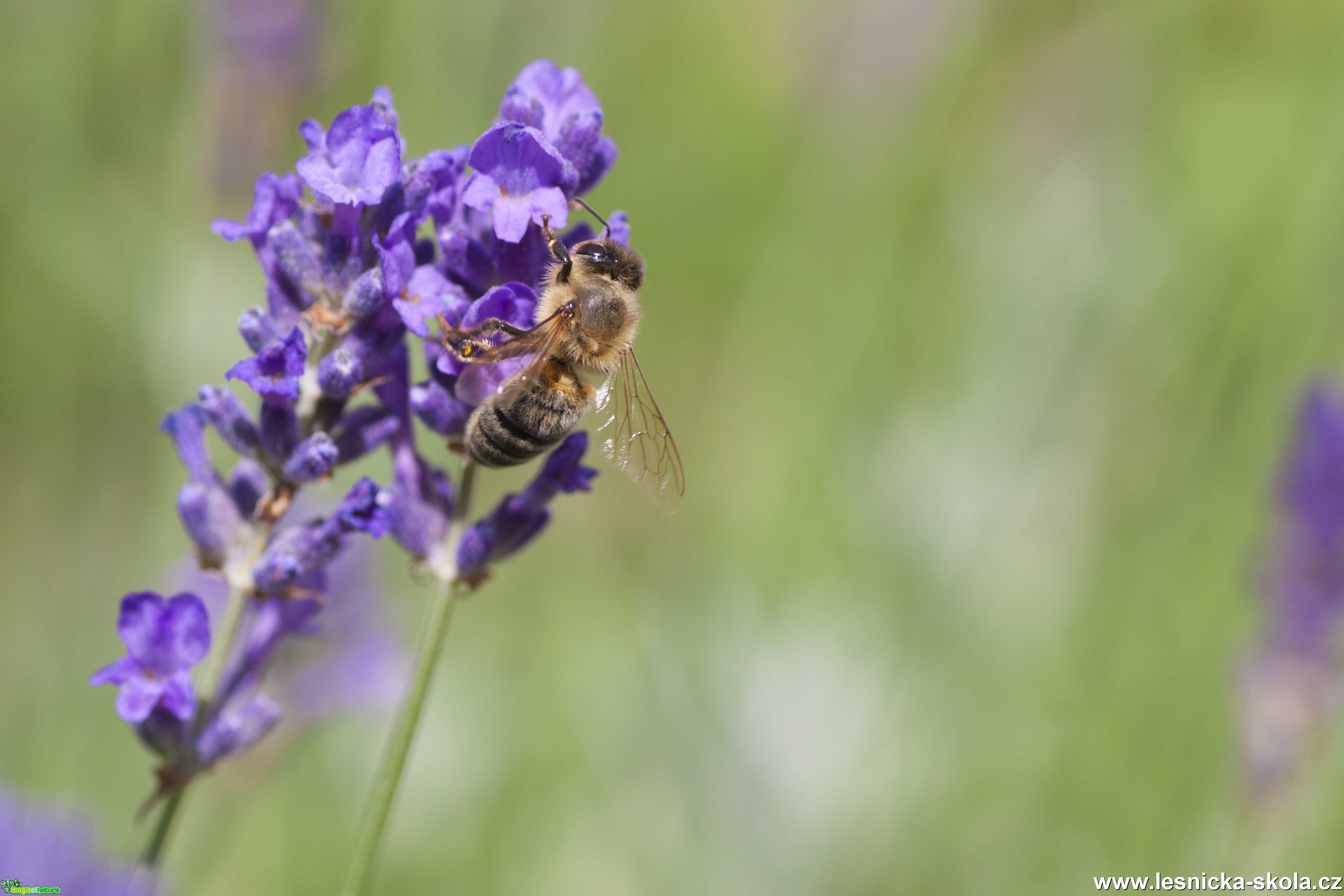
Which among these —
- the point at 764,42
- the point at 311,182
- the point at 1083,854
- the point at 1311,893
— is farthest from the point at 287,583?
the point at 764,42

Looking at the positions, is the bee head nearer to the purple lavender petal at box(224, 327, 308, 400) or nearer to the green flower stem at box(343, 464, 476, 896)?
the purple lavender petal at box(224, 327, 308, 400)

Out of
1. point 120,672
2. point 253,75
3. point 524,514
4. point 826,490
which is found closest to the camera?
point 120,672

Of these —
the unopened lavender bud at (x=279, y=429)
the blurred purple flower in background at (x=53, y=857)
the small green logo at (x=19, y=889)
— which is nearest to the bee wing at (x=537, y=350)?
the unopened lavender bud at (x=279, y=429)

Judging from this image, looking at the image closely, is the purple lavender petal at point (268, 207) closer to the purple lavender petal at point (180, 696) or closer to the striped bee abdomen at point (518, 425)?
the striped bee abdomen at point (518, 425)

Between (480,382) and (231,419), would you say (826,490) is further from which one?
(231,419)

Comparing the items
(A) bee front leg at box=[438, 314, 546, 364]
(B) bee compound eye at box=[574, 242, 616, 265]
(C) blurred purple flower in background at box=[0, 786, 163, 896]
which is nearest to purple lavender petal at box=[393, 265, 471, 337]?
(A) bee front leg at box=[438, 314, 546, 364]

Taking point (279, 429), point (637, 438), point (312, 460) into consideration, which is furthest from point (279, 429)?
point (637, 438)
